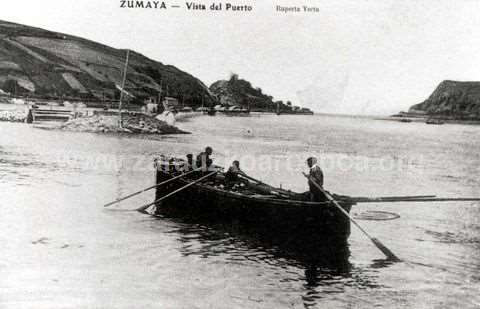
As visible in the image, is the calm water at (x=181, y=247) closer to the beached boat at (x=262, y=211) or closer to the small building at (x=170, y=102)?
the beached boat at (x=262, y=211)

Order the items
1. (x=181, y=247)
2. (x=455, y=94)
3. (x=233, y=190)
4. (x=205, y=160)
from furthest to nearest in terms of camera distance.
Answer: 1. (x=455, y=94)
2. (x=205, y=160)
3. (x=233, y=190)
4. (x=181, y=247)

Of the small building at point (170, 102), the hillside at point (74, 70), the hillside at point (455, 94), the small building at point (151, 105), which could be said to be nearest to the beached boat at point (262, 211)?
the hillside at point (74, 70)

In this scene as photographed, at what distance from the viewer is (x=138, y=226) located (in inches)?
274

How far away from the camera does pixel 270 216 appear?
6586mm

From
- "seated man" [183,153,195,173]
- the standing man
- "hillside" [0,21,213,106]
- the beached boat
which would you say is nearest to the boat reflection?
the beached boat

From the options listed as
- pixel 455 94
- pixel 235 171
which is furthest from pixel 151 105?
pixel 455 94

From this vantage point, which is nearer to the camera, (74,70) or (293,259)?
(293,259)

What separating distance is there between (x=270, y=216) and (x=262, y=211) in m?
0.14

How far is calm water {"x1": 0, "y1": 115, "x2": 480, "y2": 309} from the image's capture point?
16.8 feet

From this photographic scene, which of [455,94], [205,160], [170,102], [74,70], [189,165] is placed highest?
[74,70]

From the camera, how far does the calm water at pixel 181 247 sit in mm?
5125

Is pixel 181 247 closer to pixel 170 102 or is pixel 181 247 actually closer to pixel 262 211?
pixel 262 211

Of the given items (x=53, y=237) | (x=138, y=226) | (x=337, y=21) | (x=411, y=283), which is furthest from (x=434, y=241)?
(x=53, y=237)

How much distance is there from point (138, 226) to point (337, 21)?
A: 417 cm
